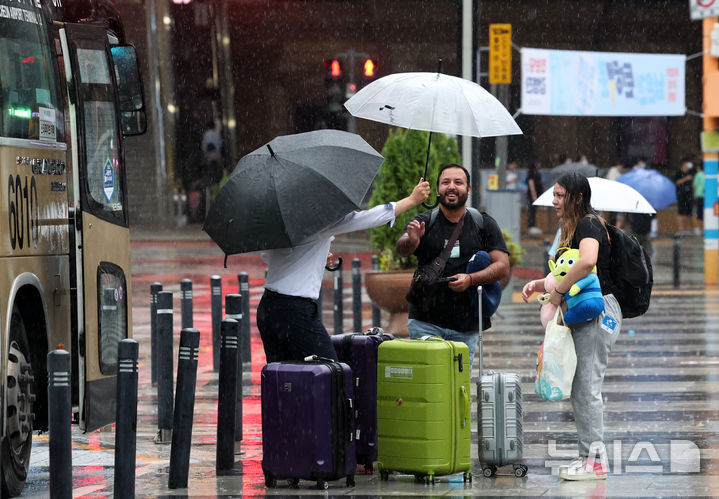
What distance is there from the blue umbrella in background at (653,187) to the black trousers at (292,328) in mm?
16670

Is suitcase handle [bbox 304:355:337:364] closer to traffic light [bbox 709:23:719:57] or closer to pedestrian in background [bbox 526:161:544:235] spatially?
traffic light [bbox 709:23:719:57]

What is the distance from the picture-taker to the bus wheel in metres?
7.36

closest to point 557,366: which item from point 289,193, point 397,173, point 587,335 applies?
point 587,335

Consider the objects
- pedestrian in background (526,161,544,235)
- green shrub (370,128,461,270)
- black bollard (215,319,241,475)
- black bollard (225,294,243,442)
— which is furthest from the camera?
pedestrian in background (526,161,544,235)

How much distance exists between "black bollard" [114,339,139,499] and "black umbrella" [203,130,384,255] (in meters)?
0.90

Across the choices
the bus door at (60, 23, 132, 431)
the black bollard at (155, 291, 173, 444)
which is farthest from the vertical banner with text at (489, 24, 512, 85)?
the bus door at (60, 23, 132, 431)

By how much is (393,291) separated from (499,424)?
24.0 feet

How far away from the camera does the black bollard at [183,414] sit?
758 centimetres

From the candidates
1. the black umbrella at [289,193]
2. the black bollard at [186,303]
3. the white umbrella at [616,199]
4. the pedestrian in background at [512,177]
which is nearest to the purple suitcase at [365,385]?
the black umbrella at [289,193]

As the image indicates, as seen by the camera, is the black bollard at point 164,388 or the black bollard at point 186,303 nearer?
the black bollard at point 164,388

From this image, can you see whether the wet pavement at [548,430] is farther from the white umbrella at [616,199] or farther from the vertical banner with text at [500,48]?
the vertical banner with text at [500,48]

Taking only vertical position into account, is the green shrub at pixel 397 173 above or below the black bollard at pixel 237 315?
above

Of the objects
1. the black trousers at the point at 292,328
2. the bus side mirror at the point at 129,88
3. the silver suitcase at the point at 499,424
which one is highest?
the bus side mirror at the point at 129,88

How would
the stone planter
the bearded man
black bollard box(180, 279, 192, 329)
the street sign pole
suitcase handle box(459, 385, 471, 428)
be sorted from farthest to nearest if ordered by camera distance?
the street sign pole
the stone planter
black bollard box(180, 279, 192, 329)
the bearded man
suitcase handle box(459, 385, 471, 428)
